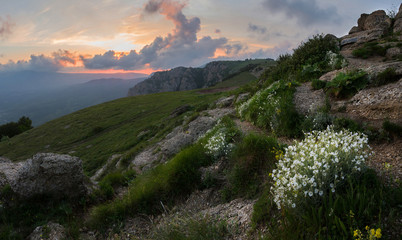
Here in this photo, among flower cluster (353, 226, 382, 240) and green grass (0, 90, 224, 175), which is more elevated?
flower cluster (353, 226, 382, 240)

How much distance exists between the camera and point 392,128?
6105 mm

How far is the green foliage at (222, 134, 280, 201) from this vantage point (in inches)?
234

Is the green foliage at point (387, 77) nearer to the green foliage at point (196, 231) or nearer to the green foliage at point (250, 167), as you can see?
the green foliage at point (250, 167)

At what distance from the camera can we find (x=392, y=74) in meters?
8.14

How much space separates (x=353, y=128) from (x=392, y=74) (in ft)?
11.0

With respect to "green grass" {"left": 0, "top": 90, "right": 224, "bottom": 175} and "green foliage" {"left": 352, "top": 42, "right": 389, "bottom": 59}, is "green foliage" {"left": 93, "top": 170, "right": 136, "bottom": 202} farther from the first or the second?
"green foliage" {"left": 352, "top": 42, "right": 389, "bottom": 59}

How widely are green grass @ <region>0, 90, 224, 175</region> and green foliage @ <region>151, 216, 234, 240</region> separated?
19.7m

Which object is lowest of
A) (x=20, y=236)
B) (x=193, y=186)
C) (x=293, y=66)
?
(x=20, y=236)

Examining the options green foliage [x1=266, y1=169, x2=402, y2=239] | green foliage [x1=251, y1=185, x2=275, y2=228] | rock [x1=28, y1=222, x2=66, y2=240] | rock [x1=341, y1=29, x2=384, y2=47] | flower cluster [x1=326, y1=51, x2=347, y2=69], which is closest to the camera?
green foliage [x1=266, y1=169, x2=402, y2=239]

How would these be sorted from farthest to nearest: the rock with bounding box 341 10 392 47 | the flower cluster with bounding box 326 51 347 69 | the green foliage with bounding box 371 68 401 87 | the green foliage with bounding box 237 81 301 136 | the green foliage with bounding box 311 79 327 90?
the rock with bounding box 341 10 392 47
the flower cluster with bounding box 326 51 347 69
the green foliage with bounding box 311 79 327 90
the green foliage with bounding box 237 81 301 136
the green foliage with bounding box 371 68 401 87

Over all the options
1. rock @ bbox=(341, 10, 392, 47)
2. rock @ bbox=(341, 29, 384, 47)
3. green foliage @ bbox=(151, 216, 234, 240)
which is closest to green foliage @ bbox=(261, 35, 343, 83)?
rock @ bbox=(341, 29, 384, 47)

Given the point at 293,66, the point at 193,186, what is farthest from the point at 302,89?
the point at 193,186

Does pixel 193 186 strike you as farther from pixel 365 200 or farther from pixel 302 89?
pixel 302 89

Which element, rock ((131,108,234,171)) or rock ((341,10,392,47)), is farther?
rock ((341,10,392,47))
